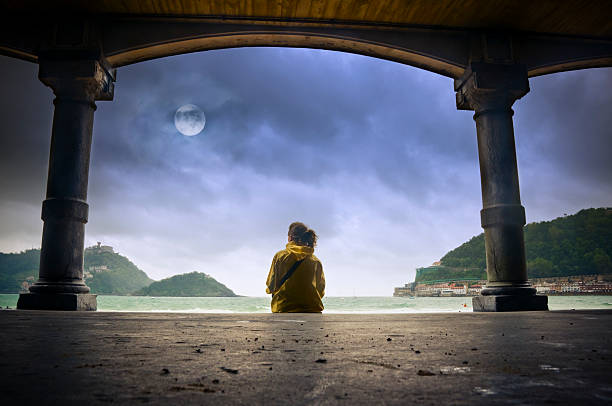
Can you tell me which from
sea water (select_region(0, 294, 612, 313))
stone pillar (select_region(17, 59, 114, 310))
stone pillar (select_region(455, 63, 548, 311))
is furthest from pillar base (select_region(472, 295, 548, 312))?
sea water (select_region(0, 294, 612, 313))

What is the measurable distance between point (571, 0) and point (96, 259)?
115 m

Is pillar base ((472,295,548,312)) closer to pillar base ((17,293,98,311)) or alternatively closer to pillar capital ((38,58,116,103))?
pillar base ((17,293,98,311))

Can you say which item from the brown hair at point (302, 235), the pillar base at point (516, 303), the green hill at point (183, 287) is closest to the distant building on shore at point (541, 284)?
the pillar base at point (516, 303)

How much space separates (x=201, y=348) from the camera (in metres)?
1.56

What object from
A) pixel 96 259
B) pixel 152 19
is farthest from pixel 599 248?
pixel 96 259

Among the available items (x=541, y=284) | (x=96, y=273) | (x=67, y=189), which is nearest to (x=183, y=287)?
(x=96, y=273)

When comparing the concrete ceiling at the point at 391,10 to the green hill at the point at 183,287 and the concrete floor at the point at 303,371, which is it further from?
the green hill at the point at 183,287

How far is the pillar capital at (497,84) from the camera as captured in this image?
21.3 ft

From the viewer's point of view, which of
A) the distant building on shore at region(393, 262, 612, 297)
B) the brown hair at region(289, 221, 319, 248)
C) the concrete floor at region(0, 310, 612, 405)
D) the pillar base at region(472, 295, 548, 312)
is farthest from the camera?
the distant building on shore at region(393, 262, 612, 297)

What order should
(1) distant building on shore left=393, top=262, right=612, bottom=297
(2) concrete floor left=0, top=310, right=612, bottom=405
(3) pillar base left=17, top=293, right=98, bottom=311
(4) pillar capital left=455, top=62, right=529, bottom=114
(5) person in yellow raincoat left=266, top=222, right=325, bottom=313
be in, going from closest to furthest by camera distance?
(2) concrete floor left=0, top=310, right=612, bottom=405
(5) person in yellow raincoat left=266, top=222, right=325, bottom=313
(3) pillar base left=17, top=293, right=98, bottom=311
(4) pillar capital left=455, top=62, right=529, bottom=114
(1) distant building on shore left=393, top=262, right=612, bottom=297

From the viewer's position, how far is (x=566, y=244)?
4097 cm

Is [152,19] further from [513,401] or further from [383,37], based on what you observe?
[513,401]

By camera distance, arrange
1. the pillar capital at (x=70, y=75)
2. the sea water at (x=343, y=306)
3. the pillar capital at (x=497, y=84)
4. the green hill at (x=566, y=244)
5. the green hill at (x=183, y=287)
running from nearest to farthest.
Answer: the pillar capital at (x=70, y=75)
the pillar capital at (x=497, y=84)
the sea water at (x=343, y=306)
the green hill at (x=566, y=244)
the green hill at (x=183, y=287)

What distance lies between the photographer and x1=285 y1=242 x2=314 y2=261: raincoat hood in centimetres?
458
